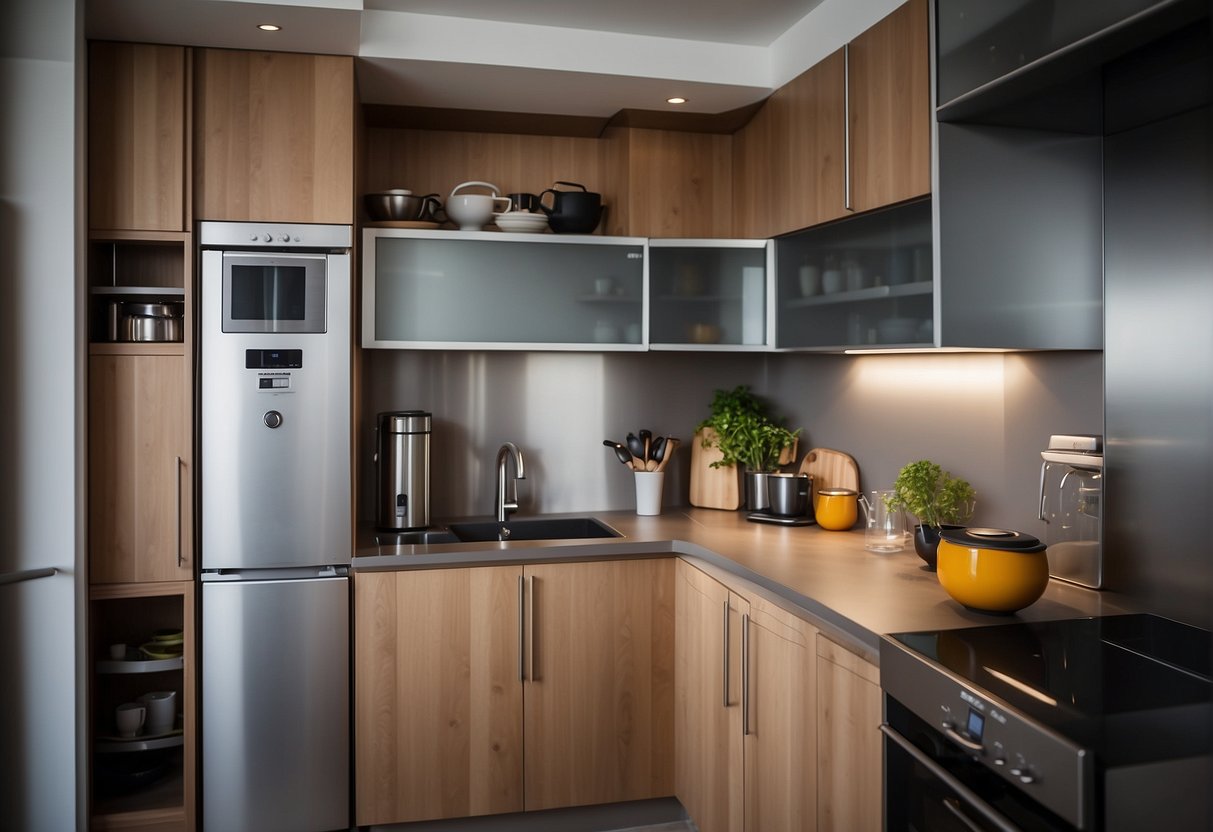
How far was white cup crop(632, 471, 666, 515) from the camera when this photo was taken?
3357 millimetres

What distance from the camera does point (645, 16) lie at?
9.21 ft

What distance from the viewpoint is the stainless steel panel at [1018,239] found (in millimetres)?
2137

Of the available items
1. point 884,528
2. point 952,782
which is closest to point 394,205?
point 884,528

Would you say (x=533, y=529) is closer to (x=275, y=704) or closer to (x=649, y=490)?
(x=649, y=490)

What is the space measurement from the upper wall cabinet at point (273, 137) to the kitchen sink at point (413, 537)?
1009 mm

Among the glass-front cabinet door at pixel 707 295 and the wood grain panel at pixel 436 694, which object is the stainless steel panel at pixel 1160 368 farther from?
the wood grain panel at pixel 436 694

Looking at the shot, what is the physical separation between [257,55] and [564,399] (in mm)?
1538

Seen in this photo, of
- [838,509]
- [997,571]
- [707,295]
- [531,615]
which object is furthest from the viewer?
[707,295]

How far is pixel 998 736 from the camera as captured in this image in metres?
1.39

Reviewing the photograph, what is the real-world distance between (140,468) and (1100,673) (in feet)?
7.99

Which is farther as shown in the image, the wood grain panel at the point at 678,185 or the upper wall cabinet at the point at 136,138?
the wood grain panel at the point at 678,185

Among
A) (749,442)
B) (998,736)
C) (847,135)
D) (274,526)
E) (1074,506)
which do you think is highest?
(847,135)

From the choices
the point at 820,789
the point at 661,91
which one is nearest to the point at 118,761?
the point at 820,789

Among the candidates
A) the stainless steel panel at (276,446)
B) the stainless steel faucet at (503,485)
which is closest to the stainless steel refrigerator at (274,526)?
the stainless steel panel at (276,446)
